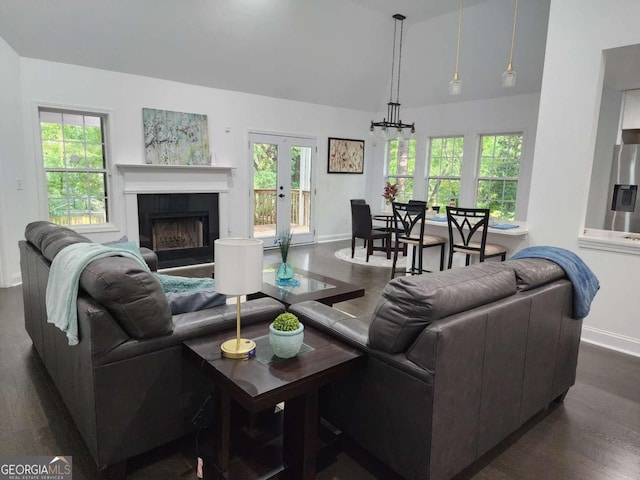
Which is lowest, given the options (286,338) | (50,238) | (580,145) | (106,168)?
(286,338)

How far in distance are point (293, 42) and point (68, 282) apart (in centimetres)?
542

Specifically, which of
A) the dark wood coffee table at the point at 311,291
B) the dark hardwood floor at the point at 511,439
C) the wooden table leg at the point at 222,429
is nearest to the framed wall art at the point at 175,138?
the dark wood coffee table at the point at 311,291

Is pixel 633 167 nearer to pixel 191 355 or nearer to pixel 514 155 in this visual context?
pixel 514 155

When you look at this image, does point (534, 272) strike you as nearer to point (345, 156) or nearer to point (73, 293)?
Answer: point (73, 293)

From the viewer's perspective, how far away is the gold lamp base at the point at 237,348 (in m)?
1.74

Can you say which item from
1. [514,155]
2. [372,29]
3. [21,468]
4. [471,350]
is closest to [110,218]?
[21,468]

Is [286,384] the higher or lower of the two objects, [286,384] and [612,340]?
the higher

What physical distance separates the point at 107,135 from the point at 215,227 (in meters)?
1.95

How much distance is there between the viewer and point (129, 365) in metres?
1.76

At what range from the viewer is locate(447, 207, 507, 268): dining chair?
14.0ft

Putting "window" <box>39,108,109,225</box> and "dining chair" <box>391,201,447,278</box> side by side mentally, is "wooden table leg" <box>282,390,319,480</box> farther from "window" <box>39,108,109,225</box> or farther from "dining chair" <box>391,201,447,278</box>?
"window" <box>39,108,109,225</box>

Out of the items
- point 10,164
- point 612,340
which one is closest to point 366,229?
point 612,340

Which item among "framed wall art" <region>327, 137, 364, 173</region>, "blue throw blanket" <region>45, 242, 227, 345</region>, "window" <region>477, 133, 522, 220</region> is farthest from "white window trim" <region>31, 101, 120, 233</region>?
"window" <region>477, 133, 522, 220</region>

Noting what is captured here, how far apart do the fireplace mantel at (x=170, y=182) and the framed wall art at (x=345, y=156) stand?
2283 millimetres
